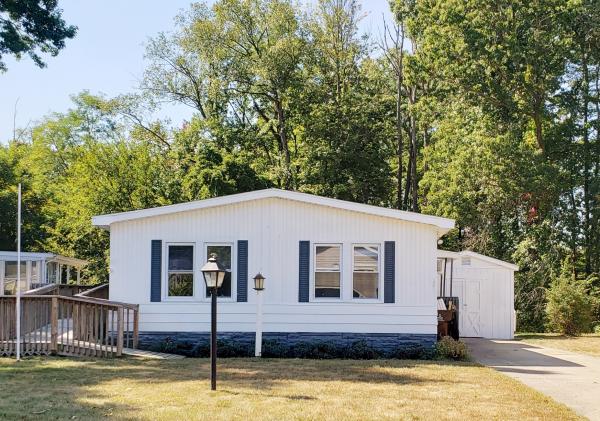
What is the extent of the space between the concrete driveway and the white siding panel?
1.92 meters

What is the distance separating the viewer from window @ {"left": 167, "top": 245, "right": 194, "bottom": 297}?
14.5m

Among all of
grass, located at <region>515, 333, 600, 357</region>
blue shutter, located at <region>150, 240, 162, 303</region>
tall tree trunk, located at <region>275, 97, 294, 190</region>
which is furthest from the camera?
tall tree trunk, located at <region>275, 97, 294, 190</region>

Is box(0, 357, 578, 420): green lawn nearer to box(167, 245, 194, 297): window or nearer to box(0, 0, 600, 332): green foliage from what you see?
box(167, 245, 194, 297): window

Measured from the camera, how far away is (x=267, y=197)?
1442cm

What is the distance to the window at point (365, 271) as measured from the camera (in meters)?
14.4

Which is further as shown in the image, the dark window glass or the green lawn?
the dark window glass

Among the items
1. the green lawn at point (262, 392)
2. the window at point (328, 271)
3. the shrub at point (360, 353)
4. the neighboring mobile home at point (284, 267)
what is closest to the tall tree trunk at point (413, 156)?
the neighboring mobile home at point (284, 267)

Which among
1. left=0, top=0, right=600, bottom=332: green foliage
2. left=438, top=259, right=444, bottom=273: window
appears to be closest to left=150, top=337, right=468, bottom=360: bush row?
left=438, top=259, right=444, bottom=273: window

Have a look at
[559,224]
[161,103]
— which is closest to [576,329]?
[559,224]

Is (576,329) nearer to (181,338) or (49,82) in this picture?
(181,338)

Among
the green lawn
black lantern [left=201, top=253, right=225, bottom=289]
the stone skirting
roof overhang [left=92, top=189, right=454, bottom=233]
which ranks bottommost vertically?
the green lawn

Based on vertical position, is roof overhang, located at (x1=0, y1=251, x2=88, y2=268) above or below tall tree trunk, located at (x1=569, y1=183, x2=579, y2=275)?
below

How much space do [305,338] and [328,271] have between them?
1.44 m

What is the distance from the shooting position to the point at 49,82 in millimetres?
33500
